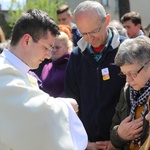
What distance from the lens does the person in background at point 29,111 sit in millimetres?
2096

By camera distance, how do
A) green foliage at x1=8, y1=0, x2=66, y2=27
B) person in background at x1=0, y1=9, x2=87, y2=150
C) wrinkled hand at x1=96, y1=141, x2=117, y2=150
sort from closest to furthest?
1. person in background at x1=0, y1=9, x2=87, y2=150
2. wrinkled hand at x1=96, y1=141, x2=117, y2=150
3. green foliage at x1=8, y1=0, x2=66, y2=27

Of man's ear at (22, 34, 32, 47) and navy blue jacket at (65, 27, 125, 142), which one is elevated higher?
man's ear at (22, 34, 32, 47)

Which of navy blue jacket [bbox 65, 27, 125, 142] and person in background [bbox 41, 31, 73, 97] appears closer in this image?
navy blue jacket [bbox 65, 27, 125, 142]

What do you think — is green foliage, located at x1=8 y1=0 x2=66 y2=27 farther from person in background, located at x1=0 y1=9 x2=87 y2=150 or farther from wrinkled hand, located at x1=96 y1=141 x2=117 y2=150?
person in background, located at x1=0 y1=9 x2=87 y2=150

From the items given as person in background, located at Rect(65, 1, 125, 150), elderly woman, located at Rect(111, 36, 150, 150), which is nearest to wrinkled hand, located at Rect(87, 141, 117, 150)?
person in background, located at Rect(65, 1, 125, 150)

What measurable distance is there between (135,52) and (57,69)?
61.6 inches

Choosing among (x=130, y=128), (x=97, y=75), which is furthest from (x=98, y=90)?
(x=130, y=128)

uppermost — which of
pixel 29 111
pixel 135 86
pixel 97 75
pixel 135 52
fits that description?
pixel 29 111

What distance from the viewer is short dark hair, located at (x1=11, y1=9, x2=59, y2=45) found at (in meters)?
2.37

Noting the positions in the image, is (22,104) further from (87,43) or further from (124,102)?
(87,43)

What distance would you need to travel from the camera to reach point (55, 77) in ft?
14.1

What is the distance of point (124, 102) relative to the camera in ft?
10.4

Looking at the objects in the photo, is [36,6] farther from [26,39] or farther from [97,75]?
[26,39]

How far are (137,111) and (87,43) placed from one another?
90 centimetres
